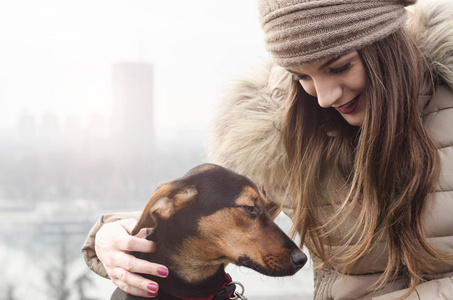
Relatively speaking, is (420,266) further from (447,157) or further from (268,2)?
(268,2)

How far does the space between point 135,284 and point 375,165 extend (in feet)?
2.31

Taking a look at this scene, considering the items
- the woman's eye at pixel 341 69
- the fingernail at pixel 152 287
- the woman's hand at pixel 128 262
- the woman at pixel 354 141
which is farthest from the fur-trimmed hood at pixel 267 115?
the fingernail at pixel 152 287

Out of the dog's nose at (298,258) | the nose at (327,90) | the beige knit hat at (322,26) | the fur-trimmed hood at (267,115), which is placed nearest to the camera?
the dog's nose at (298,258)

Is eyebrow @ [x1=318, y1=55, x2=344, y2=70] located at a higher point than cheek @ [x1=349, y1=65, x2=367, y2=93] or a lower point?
higher

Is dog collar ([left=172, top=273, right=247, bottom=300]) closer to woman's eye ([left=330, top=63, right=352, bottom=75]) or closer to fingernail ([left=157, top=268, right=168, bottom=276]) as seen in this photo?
fingernail ([left=157, top=268, right=168, bottom=276])

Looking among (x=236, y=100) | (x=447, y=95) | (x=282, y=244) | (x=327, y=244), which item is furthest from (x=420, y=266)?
(x=236, y=100)

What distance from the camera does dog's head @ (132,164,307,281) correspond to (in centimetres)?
94

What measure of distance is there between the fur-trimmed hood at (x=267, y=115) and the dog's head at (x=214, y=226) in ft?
1.55

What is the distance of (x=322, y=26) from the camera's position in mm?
1108

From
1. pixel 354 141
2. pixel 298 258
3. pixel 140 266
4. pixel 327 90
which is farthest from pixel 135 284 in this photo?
pixel 354 141

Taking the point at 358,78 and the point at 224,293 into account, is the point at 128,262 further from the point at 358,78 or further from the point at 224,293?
the point at 358,78

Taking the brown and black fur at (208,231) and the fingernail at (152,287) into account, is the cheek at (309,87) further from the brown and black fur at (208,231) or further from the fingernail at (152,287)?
the fingernail at (152,287)

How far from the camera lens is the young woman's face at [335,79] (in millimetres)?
1190

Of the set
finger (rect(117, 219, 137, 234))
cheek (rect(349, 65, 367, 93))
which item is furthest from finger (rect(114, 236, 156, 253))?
cheek (rect(349, 65, 367, 93))
